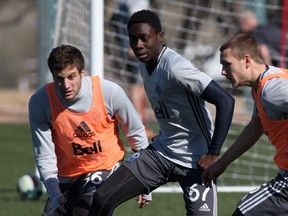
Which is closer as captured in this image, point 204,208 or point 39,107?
point 204,208

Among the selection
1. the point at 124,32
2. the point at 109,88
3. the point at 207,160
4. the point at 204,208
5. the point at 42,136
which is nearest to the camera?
the point at 207,160

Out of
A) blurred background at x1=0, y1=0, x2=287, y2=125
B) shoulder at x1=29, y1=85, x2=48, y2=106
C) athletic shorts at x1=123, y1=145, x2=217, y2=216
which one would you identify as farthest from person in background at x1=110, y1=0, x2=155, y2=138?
athletic shorts at x1=123, y1=145, x2=217, y2=216

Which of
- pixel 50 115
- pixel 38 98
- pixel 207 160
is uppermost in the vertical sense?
pixel 38 98

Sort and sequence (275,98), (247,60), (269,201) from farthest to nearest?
1. (247,60)
2. (269,201)
3. (275,98)

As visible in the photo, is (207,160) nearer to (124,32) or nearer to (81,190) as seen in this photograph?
(81,190)

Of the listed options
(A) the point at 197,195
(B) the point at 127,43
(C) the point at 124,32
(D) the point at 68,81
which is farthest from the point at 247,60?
(B) the point at 127,43

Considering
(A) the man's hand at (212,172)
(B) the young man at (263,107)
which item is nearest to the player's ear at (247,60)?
(B) the young man at (263,107)

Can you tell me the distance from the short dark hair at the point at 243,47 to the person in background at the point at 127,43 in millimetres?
5301

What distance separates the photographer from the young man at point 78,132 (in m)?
6.31

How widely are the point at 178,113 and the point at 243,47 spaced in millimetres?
730

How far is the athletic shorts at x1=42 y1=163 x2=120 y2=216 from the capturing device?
6.28 meters

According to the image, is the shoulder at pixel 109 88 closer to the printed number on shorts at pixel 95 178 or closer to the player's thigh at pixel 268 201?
A: the printed number on shorts at pixel 95 178

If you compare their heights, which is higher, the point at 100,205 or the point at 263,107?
the point at 263,107

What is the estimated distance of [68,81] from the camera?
20.2ft
